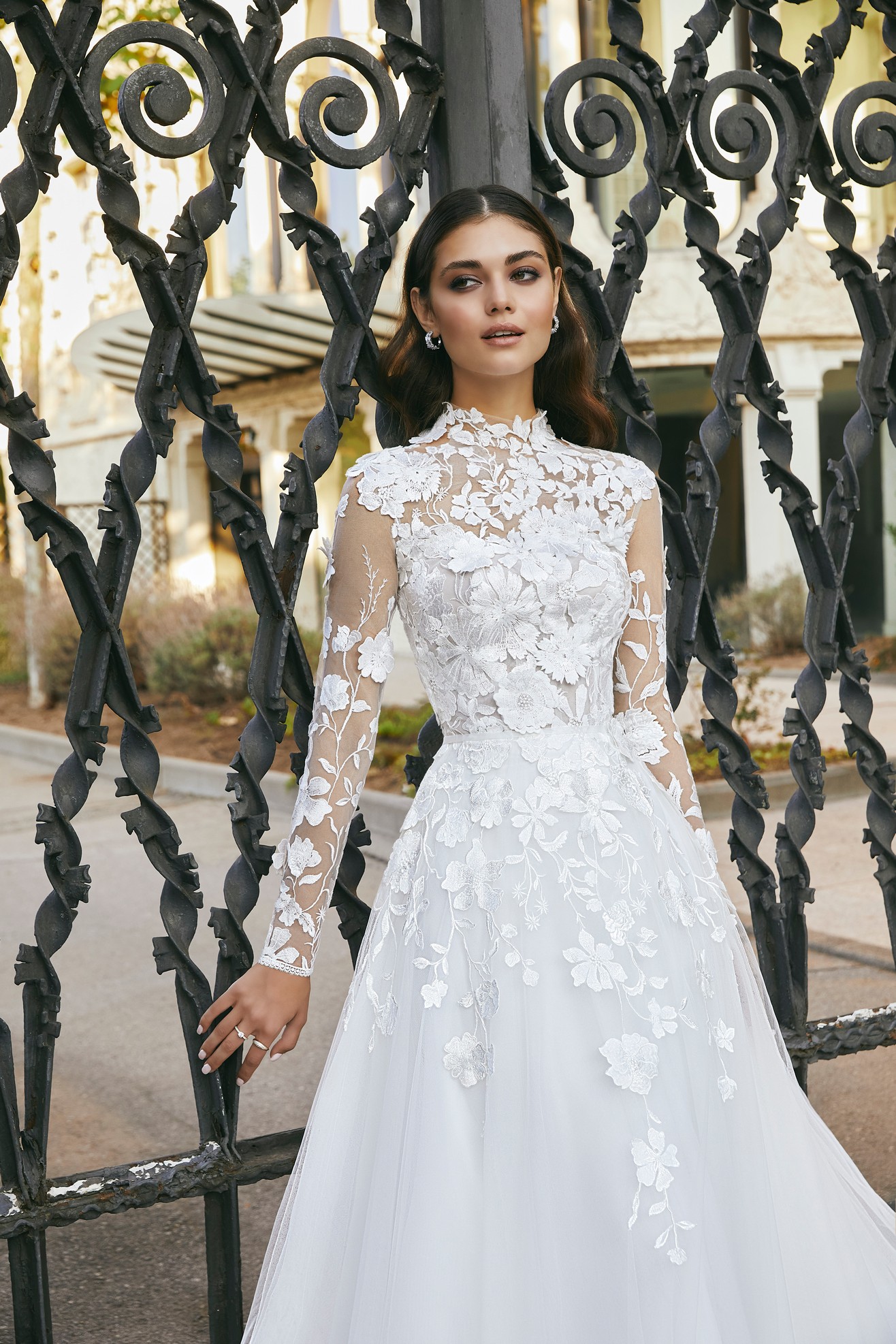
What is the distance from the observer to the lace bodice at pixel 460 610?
81.0 inches

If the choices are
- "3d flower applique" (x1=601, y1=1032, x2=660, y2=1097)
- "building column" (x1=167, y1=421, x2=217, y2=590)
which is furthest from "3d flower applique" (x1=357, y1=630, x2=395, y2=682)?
"building column" (x1=167, y1=421, x2=217, y2=590)

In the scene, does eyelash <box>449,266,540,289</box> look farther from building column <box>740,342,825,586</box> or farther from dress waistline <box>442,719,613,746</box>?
building column <box>740,342,825,586</box>

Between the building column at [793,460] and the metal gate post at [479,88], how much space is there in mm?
14086

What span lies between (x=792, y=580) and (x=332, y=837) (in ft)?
47.1

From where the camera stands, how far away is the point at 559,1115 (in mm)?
1853

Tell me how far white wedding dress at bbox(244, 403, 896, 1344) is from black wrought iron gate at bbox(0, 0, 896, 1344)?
19 cm

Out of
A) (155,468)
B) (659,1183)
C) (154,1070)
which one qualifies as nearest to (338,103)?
(155,468)

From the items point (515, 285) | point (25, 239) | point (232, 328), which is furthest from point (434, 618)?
point (25, 239)

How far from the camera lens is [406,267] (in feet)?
7.38

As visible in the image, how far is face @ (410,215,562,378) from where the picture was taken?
2135mm

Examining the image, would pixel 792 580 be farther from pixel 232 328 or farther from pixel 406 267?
pixel 406 267

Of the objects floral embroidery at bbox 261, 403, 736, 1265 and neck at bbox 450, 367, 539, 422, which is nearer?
floral embroidery at bbox 261, 403, 736, 1265

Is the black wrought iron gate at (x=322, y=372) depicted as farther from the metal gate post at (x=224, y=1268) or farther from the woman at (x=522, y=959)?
the woman at (x=522, y=959)

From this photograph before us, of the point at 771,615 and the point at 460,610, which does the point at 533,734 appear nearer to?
the point at 460,610
